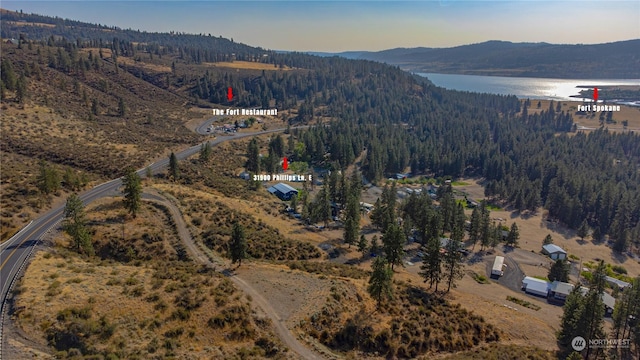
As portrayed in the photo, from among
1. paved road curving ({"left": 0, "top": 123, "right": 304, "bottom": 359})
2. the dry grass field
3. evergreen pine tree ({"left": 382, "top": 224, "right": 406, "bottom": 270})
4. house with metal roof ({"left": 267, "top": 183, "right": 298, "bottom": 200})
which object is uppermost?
paved road curving ({"left": 0, "top": 123, "right": 304, "bottom": 359})

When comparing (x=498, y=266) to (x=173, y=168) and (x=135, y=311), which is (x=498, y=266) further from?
(x=173, y=168)

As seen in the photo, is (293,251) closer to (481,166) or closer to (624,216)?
(624,216)

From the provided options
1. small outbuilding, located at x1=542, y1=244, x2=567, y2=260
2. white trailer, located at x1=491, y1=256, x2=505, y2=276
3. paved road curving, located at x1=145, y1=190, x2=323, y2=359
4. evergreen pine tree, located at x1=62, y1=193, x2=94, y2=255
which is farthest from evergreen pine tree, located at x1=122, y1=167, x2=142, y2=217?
small outbuilding, located at x1=542, y1=244, x2=567, y2=260

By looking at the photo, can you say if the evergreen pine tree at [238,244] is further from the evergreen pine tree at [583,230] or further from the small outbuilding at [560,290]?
the evergreen pine tree at [583,230]

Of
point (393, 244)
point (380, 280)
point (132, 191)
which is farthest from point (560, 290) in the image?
point (132, 191)

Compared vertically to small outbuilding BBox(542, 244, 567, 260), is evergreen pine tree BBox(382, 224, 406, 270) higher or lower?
higher

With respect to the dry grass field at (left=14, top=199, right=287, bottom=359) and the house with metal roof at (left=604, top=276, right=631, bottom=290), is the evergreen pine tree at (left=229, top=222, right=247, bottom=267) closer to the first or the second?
the dry grass field at (left=14, top=199, right=287, bottom=359)

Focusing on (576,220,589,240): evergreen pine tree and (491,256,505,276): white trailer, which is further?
(576,220,589,240): evergreen pine tree
